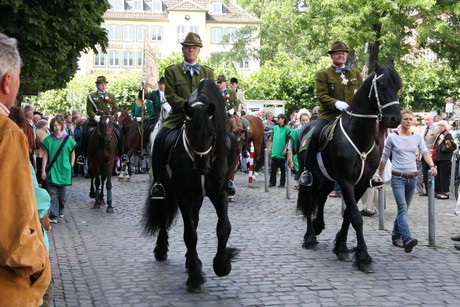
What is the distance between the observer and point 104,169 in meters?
16.5

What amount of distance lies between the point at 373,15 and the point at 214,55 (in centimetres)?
3210

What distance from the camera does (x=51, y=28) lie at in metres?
12.2

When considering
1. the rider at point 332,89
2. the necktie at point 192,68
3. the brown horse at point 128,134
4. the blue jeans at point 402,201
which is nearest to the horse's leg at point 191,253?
the necktie at point 192,68

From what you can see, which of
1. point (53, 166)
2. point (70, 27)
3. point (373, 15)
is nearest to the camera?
point (70, 27)

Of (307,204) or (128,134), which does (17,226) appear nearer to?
(307,204)

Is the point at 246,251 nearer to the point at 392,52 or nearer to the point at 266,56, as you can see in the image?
the point at 392,52

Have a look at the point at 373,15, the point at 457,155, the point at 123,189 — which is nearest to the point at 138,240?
the point at 123,189

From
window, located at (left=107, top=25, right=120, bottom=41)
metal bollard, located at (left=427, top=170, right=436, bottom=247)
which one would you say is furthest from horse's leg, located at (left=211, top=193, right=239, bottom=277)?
window, located at (left=107, top=25, right=120, bottom=41)

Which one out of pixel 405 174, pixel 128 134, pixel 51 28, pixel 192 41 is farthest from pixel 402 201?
pixel 128 134

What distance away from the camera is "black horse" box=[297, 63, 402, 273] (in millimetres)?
9367

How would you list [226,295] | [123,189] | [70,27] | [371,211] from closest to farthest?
1. [226,295]
2. [70,27]
3. [371,211]
4. [123,189]

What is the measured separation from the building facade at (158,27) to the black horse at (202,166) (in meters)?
93.5

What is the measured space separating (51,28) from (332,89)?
4727mm

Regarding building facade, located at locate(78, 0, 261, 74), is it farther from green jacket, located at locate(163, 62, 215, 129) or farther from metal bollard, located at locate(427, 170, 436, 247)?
green jacket, located at locate(163, 62, 215, 129)
